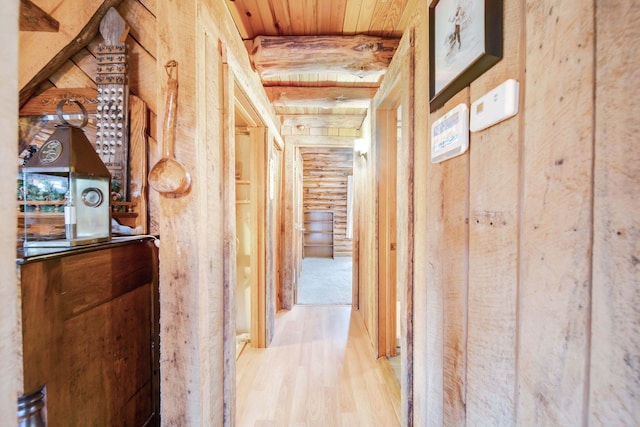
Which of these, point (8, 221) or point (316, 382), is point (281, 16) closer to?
point (8, 221)

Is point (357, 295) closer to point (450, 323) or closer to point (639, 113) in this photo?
point (450, 323)

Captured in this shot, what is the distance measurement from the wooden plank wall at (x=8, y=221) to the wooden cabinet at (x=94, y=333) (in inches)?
16.5

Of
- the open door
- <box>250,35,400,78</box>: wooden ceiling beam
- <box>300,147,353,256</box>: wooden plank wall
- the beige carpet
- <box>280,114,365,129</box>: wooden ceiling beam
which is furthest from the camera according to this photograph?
<box>300,147,353,256</box>: wooden plank wall

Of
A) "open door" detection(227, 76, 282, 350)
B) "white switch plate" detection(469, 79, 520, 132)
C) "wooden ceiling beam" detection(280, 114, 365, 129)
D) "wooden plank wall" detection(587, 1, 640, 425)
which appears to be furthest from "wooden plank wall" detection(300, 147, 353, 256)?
"wooden plank wall" detection(587, 1, 640, 425)

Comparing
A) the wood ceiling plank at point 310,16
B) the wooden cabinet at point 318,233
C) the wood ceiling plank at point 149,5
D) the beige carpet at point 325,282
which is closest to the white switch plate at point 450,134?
the wood ceiling plank at point 310,16

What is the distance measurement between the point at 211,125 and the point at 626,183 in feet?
4.12

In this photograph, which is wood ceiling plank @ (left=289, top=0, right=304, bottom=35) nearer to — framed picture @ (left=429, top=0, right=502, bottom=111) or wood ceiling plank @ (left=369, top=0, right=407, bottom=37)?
wood ceiling plank @ (left=369, top=0, right=407, bottom=37)

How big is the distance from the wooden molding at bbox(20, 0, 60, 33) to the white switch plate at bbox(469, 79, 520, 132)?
186cm

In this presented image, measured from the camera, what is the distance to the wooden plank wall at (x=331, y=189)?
6.82 meters

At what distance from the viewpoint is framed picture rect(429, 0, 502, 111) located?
648 millimetres

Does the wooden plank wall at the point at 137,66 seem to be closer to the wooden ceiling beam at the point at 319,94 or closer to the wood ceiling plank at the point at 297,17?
the wood ceiling plank at the point at 297,17

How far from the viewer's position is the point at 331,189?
24.5 feet

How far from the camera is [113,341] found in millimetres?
940

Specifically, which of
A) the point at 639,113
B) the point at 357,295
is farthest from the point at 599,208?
the point at 357,295
